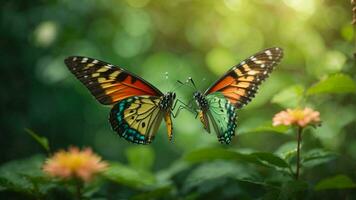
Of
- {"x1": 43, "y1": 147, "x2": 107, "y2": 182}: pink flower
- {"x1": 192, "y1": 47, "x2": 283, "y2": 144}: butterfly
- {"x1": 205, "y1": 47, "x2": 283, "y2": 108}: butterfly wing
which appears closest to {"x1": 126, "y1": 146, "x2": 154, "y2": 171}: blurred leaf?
{"x1": 192, "y1": 47, "x2": 283, "y2": 144}: butterfly

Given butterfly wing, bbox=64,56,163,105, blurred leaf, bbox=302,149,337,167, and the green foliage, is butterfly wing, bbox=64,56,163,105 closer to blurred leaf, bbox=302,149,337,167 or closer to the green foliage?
the green foliage

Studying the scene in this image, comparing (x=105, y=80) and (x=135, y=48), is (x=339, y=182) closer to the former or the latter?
(x=105, y=80)

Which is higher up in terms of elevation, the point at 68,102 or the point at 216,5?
the point at 216,5

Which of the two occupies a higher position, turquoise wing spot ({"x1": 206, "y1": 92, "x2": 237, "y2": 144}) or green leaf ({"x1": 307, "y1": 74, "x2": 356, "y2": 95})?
green leaf ({"x1": 307, "y1": 74, "x2": 356, "y2": 95})

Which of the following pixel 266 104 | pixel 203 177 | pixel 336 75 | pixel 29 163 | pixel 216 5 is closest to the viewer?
pixel 336 75

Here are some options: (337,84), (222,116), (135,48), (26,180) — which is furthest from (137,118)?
(135,48)

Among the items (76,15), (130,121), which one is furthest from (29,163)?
(76,15)

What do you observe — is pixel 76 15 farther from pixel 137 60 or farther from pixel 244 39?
pixel 244 39

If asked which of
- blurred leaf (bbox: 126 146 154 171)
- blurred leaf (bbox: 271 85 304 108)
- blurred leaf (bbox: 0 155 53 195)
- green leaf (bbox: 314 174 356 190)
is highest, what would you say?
blurred leaf (bbox: 271 85 304 108)
